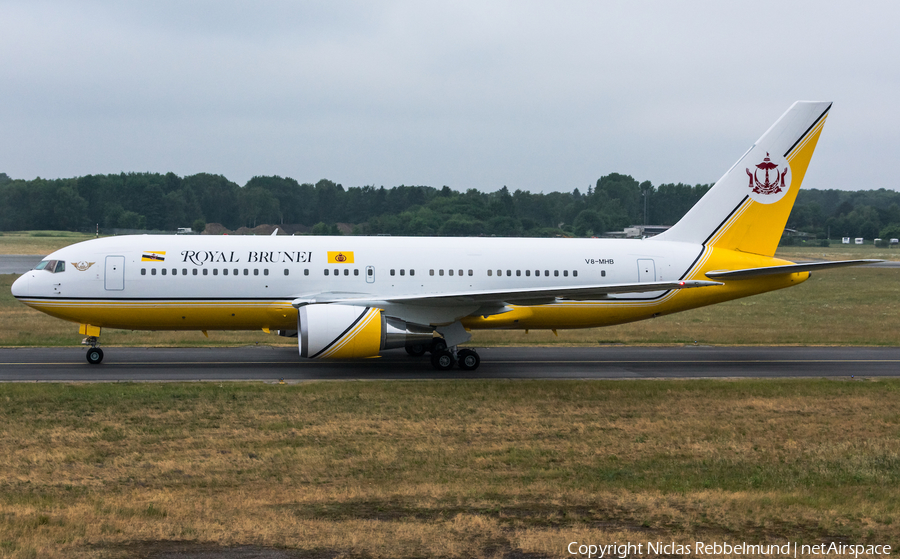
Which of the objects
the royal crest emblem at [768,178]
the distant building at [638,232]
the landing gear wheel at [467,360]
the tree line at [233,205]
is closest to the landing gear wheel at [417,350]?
the landing gear wheel at [467,360]

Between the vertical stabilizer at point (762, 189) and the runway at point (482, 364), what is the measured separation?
4339mm

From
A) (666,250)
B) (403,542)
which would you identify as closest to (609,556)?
(403,542)

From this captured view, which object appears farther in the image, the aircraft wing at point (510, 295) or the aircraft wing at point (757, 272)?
the aircraft wing at point (757, 272)

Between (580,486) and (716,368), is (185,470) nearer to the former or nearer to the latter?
(580,486)

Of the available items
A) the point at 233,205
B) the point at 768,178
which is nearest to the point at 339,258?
the point at 768,178

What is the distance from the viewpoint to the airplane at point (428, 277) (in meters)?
24.2

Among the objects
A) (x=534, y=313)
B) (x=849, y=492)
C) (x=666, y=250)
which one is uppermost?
(x=666, y=250)

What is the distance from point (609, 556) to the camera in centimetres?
1005

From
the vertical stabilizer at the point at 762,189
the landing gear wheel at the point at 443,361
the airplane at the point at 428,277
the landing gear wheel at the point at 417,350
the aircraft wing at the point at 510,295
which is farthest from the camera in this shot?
the landing gear wheel at the point at 417,350

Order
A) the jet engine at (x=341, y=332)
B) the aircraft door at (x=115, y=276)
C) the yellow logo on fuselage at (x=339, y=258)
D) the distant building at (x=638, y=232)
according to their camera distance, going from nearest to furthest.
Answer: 1. the jet engine at (x=341, y=332)
2. the aircraft door at (x=115, y=276)
3. the yellow logo on fuselage at (x=339, y=258)
4. the distant building at (x=638, y=232)

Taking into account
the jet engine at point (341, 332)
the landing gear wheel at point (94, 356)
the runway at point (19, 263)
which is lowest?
the landing gear wheel at point (94, 356)

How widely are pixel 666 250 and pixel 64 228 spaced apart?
11210 cm

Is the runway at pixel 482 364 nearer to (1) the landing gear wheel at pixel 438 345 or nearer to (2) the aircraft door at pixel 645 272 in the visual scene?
(1) the landing gear wheel at pixel 438 345

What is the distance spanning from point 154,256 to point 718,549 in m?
19.8
